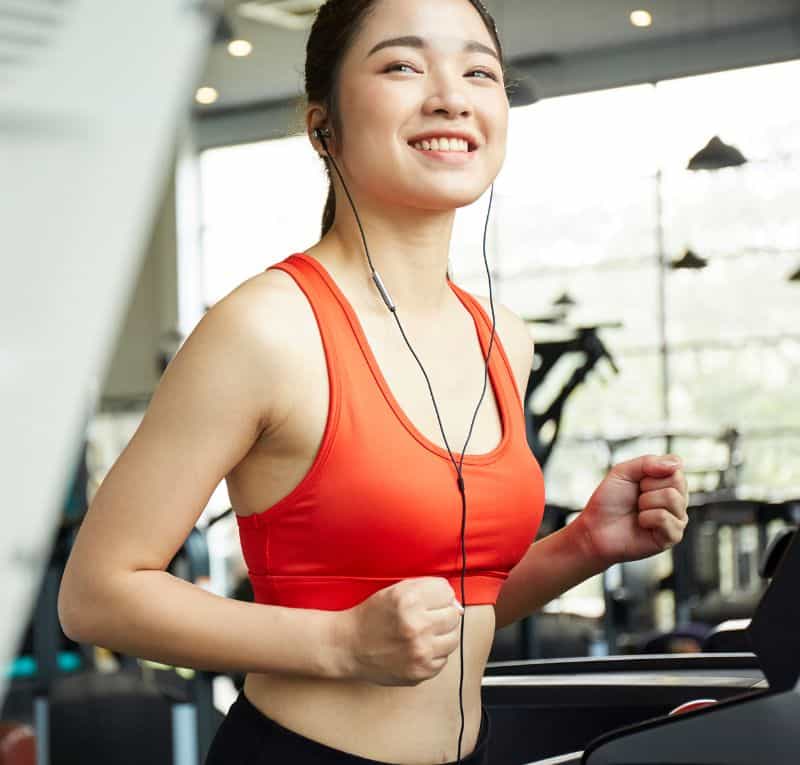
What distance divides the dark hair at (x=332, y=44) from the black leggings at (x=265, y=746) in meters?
0.44

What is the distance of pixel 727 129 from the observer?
402 inches

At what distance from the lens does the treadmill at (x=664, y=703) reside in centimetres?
72

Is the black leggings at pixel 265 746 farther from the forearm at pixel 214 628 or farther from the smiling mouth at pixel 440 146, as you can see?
the smiling mouth at pixel 440 146

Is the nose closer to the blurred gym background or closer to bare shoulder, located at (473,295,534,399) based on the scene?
bare shoulder, located at (473,295,534,399)

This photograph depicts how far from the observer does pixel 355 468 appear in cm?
87

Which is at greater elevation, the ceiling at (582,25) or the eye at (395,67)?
the ceiling at (582,25)

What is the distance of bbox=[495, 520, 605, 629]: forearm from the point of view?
3.71 feet

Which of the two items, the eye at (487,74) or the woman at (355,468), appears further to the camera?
the eye at (487,74)

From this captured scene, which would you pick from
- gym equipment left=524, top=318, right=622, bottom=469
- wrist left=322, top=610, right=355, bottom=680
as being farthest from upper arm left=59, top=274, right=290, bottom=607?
gym equipment left=524, top=318, right=622, bottom=469

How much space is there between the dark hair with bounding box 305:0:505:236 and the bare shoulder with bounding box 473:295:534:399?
0.19 m

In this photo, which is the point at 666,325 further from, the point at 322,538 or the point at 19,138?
the point at 19,138

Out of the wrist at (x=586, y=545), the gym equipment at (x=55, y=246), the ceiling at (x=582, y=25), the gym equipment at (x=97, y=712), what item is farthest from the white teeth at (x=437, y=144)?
the ceiling at (x=582, y=25)

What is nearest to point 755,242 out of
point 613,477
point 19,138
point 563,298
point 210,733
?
point 563,298

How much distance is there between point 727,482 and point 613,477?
259 inches
